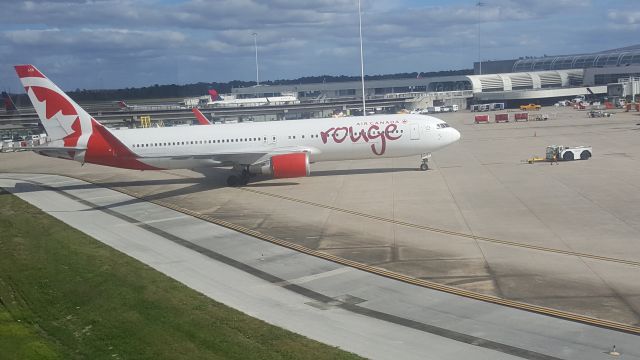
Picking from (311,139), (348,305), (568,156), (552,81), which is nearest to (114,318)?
(348,305)

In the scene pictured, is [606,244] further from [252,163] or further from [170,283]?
[252,163]

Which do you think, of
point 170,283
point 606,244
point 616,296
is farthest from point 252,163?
point 616,296

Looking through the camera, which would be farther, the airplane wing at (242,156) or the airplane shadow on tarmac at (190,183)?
the airplane shadow on tarmac at (190,183)

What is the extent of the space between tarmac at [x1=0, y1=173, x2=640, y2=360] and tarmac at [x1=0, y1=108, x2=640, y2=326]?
141 centimetres

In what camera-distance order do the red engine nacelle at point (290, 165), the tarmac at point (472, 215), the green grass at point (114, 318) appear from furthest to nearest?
the red engine nacelle at point (290, 165)
the tarmac at point (472, 215)
the green grass at point (114, 318)

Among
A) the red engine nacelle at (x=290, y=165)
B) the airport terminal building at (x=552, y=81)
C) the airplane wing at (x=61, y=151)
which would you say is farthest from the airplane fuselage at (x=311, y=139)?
the airport terminal building at (x=552, y=81)

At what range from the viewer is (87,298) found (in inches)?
731

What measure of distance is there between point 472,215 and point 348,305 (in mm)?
12627

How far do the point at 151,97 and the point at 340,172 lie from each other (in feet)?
428

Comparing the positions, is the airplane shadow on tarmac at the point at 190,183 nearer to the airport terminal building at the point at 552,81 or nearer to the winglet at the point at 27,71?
the winglet at the point at 27,71

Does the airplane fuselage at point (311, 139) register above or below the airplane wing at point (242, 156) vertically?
above

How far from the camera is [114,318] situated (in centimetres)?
1666

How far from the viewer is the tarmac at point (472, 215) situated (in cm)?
1912

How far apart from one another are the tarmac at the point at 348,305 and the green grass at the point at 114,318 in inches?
35.3
